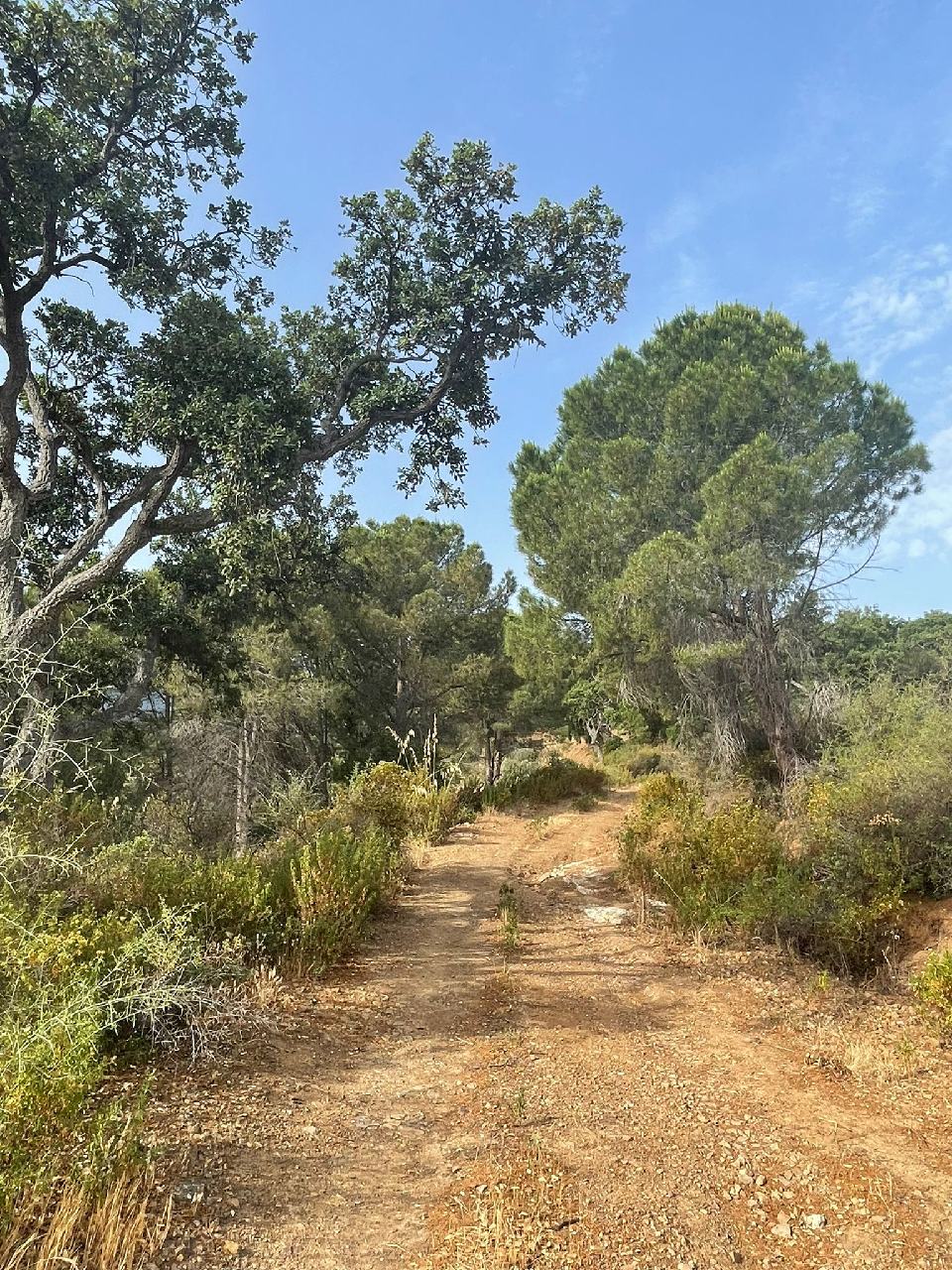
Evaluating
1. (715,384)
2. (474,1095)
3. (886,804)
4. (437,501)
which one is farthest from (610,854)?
(715,384)

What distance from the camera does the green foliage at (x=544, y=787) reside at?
51.8ft

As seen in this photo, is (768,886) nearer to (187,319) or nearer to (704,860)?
(704,860)

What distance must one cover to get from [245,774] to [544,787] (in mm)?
7229

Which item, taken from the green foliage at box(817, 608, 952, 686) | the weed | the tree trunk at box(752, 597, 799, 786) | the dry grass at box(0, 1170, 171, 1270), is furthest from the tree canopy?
the dry grass at box(0, 1170, 171, 1270)

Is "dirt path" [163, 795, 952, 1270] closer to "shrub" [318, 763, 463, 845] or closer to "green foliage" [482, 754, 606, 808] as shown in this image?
"shrub" [318, 763, 463, 845]

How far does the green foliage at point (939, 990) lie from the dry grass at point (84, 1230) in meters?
4.63

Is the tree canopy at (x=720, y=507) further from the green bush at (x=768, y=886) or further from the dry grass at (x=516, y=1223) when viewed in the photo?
the dry grass at (x=516, y=1223)

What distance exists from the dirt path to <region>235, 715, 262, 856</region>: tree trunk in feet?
31.2

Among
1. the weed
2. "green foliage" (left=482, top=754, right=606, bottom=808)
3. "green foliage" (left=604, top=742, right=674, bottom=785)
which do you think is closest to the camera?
the weed

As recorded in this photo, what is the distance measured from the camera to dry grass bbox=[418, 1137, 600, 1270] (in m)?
2.46

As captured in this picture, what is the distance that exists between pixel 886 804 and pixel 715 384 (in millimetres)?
9273

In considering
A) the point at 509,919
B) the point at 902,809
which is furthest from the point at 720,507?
the point at 509,919

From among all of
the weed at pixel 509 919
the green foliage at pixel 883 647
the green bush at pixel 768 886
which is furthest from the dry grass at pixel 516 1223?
the green foliage at pixel 883 647

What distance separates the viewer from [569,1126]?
344 cm
